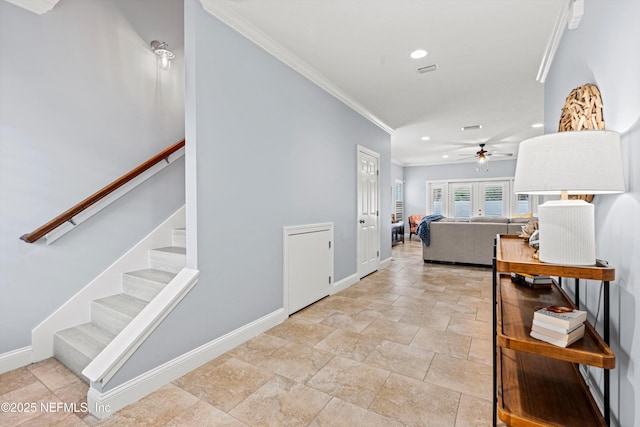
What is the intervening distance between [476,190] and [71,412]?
1051 cm

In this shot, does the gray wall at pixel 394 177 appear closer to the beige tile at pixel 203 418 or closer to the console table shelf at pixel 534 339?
the console table shelf at pixel 534 339

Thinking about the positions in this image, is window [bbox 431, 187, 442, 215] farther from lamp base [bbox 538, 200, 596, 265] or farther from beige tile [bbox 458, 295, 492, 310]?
lamp base [bbox 538, 200, 596, 265]

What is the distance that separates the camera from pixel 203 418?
1.58 meters

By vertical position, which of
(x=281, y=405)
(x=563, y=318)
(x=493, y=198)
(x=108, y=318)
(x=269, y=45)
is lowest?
(x=281, y=405)

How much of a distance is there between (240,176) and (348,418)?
6.00ft

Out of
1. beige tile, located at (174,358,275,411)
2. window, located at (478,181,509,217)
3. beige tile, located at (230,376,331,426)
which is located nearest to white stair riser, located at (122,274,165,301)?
beige tile, located at (174,358,275,411)

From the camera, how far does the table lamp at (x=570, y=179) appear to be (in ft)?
3.34

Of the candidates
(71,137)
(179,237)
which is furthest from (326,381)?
(71,137)

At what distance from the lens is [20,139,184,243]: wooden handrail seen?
2.10 metres

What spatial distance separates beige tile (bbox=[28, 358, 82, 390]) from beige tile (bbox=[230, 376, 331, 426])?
3.97ft

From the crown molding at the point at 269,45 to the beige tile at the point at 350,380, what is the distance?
8.88 ft

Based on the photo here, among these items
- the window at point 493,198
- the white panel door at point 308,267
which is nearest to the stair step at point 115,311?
the white panel door at point 308,267

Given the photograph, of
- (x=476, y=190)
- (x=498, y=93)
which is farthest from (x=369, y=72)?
(x=476, y=190)

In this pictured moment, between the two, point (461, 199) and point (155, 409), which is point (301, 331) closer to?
point (155, 409)
